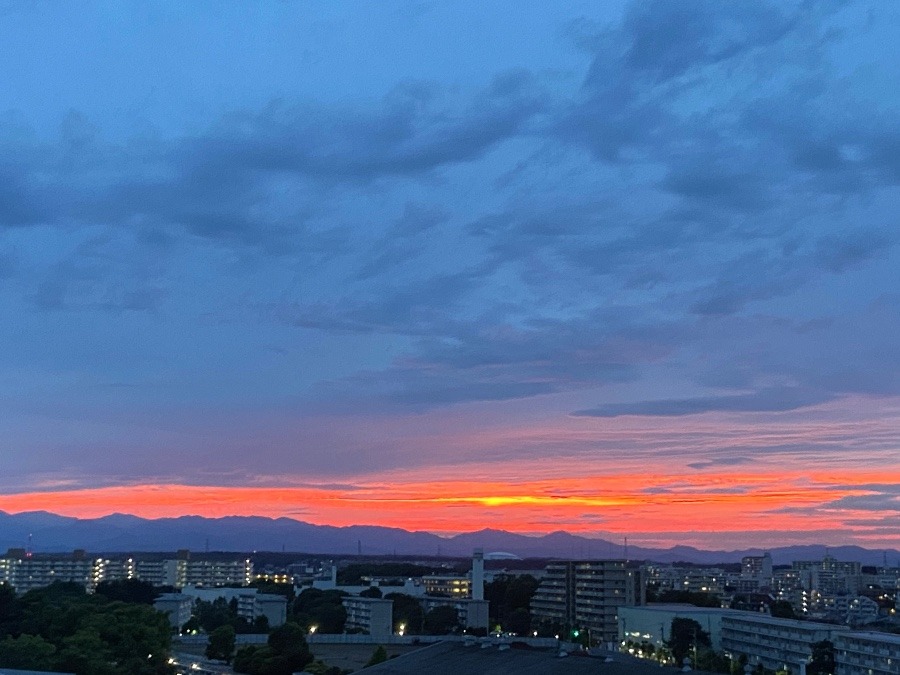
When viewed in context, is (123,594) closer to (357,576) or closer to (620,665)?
(620,665)

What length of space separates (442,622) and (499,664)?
4860cm

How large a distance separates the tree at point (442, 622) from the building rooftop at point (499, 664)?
4173cm

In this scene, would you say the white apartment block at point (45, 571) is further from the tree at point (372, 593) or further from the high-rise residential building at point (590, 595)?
the high-rise residential building at point (590, 595)

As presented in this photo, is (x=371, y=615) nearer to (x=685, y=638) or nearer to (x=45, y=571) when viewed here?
(x=685, y=638)

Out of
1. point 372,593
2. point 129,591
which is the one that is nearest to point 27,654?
point 129,591

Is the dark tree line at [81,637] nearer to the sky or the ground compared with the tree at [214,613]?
nearer to the sky

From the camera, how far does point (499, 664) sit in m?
33.8

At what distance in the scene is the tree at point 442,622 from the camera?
264ft

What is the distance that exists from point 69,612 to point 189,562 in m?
108

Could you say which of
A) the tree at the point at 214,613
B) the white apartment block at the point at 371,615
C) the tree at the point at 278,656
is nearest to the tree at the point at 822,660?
the tree at the point at 278,656

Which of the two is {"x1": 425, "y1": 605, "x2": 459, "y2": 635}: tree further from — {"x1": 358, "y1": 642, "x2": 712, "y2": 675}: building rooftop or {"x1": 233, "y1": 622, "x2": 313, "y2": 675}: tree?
{"x1": 358, "y1": 642, "x2": 712, "y2": 675}: building rooftop

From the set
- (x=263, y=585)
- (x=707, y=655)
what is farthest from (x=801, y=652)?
(x=263, y=585)

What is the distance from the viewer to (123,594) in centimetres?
7631

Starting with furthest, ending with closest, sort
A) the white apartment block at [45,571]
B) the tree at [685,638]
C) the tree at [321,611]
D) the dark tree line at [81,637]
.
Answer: the white apartment block at [45,571] < the tree at [321,611] < the tree at [685,638] < the dark tree line at [81,637]
